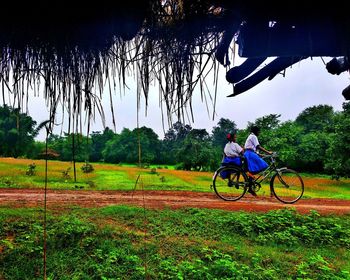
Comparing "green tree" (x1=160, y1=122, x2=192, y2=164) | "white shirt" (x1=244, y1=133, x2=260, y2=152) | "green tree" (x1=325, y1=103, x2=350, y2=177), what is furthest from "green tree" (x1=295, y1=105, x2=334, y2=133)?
"green tree" (x1=160, y1=122, x2=192, y2=164)

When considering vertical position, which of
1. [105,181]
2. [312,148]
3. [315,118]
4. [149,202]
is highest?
[315,118]

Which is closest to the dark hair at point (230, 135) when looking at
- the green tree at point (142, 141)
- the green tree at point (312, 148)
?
the green tree at point (142, 141)

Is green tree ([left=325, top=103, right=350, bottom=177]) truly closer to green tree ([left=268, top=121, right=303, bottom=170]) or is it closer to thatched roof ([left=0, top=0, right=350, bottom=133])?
green tree ([left=268, top=121, right=303, bottom=170])

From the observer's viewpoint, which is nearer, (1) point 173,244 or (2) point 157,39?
(2) point 157,39

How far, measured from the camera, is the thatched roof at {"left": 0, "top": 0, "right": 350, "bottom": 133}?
1379mm

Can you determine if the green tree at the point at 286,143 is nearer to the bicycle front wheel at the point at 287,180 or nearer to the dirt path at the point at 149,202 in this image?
the dirt path at the point at 149,202

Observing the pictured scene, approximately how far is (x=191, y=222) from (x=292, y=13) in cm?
705

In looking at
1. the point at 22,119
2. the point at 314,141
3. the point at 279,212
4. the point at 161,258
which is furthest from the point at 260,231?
the point at 314,141

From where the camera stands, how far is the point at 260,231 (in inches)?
324

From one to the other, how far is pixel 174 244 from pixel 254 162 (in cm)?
220

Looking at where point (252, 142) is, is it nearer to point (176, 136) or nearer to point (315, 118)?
point (176, 136)

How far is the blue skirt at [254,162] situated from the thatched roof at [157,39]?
6140mm

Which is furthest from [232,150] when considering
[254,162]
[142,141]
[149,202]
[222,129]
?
[222,129]

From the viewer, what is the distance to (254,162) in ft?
26.1
